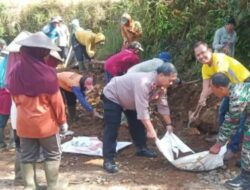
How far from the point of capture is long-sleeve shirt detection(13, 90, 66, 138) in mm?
4578

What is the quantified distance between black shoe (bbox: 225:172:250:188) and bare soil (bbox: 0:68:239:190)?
0.57 feet

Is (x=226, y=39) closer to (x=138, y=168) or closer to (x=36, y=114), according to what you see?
(x=138, y=168)

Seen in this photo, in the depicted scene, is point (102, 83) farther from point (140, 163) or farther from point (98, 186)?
point (98, 186)

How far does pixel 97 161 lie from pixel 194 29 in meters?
3.92

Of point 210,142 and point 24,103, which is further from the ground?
point 24,103

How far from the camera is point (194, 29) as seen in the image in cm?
895

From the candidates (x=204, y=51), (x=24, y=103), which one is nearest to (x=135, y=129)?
(x=204, y=51)

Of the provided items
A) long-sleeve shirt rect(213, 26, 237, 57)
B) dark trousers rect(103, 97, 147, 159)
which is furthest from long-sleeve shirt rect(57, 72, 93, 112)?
long-sleeve shirt rect(213, 26, 237, 57)

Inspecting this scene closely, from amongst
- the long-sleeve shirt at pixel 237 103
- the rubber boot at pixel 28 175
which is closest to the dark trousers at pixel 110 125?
the rubber boot at pixel 28 175

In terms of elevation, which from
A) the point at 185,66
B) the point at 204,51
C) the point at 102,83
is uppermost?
the point at 204,51

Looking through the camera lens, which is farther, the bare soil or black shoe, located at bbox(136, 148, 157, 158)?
black shoe, located at bbox(136, 148, 157, 158)

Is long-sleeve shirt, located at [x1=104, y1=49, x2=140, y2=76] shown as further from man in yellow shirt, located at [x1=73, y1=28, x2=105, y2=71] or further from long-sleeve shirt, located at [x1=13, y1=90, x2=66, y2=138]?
man in yellow shirt, located at [x1=73, y1=28, x2=105, y2=71]

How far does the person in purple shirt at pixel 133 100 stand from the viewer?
200 inches

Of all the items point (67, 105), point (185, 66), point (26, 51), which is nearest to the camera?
point (26, 51)
